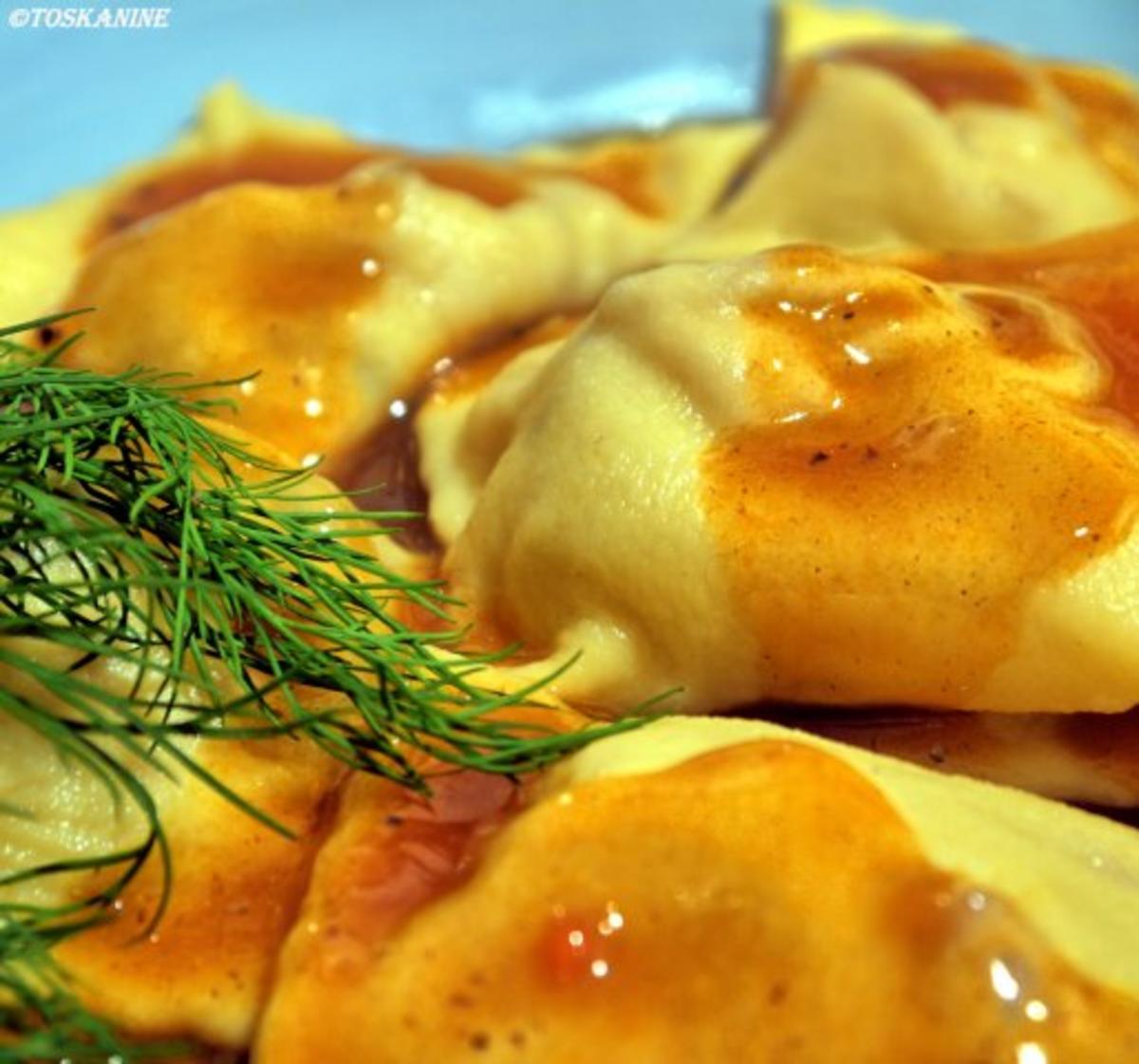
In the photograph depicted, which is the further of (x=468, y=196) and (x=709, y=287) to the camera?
(x=468, y=196)

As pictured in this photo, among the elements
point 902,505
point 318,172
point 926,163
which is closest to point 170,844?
point 902,505

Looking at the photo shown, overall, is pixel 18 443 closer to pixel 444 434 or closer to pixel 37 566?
pixel 37 566

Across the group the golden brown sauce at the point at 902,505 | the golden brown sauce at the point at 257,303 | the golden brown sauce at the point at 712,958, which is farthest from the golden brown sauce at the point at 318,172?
the golden brown sauce at the point at 712,958

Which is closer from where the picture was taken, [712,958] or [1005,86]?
[712,958]

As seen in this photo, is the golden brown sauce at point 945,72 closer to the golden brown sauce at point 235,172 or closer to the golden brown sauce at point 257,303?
the golden brown sauce at point 235,172

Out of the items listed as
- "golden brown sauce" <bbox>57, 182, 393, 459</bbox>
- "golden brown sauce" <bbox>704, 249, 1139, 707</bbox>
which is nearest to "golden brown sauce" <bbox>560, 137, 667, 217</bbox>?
"golden brown sauce" <bbox>57, 182, 393, 459</bbox>

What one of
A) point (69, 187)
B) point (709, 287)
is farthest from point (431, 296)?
point (69, 187)

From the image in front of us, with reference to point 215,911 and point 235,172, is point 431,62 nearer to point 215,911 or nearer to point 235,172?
point 235,172

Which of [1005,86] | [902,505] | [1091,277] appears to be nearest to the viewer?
[902,505]
